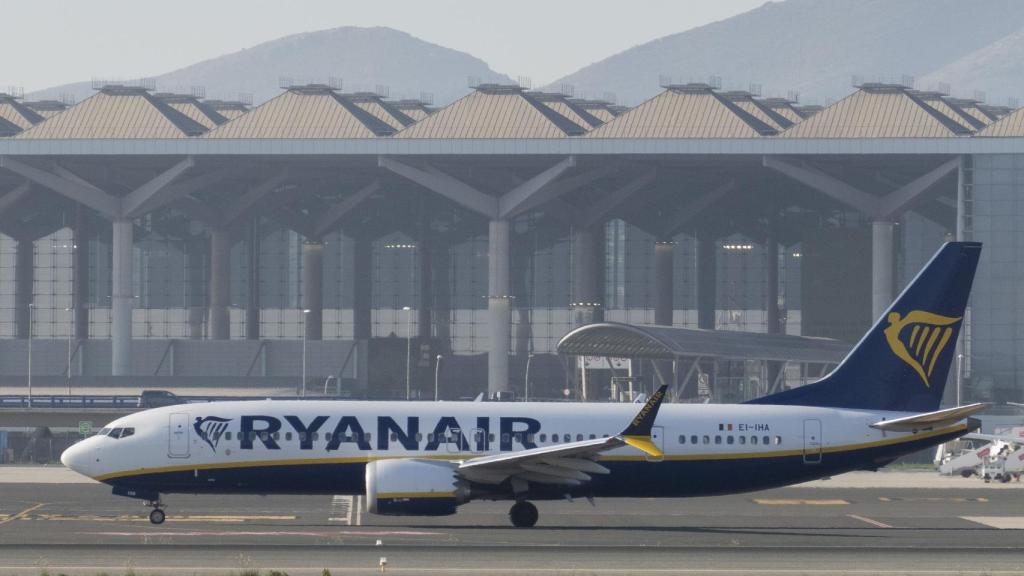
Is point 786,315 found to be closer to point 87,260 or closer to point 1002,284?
point 1002,284

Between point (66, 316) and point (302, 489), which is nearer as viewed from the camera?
point (302, 489)

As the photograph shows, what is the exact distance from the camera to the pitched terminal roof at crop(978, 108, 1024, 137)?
122562 millimetres

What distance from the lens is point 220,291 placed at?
16175 centimetres

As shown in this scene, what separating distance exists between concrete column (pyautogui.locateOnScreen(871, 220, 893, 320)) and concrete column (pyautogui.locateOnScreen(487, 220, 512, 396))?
1178 inches

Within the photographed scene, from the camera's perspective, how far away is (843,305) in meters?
148

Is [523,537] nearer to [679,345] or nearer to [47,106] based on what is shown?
[679,345]

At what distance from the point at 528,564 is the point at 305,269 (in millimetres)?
130453

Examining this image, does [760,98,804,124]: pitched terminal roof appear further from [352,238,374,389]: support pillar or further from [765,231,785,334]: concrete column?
[352,238,374,389]: support pillar

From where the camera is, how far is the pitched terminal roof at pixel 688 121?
130m

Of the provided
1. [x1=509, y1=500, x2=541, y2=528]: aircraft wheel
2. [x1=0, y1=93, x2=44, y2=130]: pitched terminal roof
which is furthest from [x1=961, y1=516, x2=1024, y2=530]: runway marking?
[x1=0, y1=93, x2=44, y2=130]: pitched terminal roof

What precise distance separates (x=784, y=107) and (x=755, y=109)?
18960 mm

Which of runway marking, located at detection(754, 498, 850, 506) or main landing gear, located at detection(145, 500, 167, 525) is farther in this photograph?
runway marking, located at detection(754, 498, 850, 506)

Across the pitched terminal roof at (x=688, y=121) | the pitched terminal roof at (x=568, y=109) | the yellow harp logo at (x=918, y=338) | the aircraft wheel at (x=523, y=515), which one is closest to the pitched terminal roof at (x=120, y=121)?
the pitched terminal roof at (x=568, y=109)

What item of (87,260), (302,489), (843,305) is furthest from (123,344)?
(302,489)
